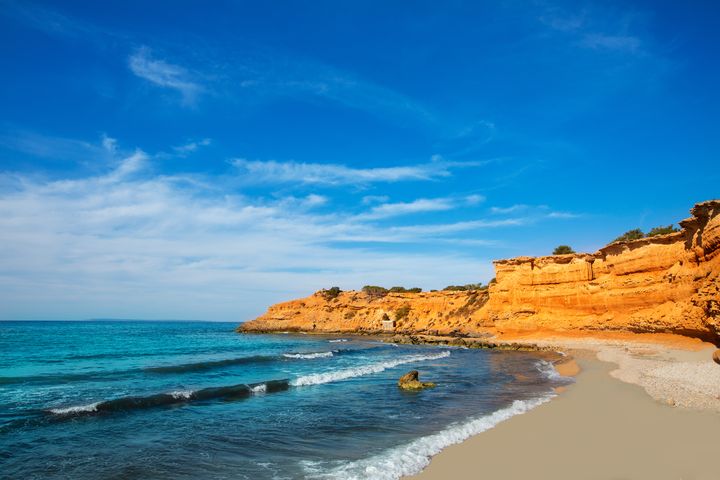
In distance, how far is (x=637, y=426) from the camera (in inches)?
433

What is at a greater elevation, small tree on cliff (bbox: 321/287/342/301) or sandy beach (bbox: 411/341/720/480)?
small tree on cliff (bbox: 321/287/342/301)

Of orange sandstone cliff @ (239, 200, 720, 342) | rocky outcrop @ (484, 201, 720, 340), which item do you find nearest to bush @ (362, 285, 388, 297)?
orange sandstone cliff @ (239, 200, 720, 342)

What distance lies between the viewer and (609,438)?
10.3 meters

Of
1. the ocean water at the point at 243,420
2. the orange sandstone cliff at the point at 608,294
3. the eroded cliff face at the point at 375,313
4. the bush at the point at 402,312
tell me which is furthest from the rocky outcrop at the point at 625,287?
the bush at the point at 402,312

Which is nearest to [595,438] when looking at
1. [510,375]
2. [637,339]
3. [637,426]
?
[637,426]

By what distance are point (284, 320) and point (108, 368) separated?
65.1 metres

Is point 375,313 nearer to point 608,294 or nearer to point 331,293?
point 331,293

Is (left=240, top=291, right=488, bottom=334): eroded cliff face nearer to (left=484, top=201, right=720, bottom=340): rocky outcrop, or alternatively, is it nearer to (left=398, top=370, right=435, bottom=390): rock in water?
(left=484, top=201, right=720, bottom=340): rocky outcrop

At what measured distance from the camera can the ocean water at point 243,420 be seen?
9.62 meters

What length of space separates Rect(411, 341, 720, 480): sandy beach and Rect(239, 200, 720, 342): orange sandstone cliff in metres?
8.40

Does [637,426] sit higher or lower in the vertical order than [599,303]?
lower

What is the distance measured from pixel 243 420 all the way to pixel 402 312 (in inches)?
2481

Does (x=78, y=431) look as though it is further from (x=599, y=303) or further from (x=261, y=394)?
(x=599, y=303)

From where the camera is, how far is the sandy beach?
8.20 metres
